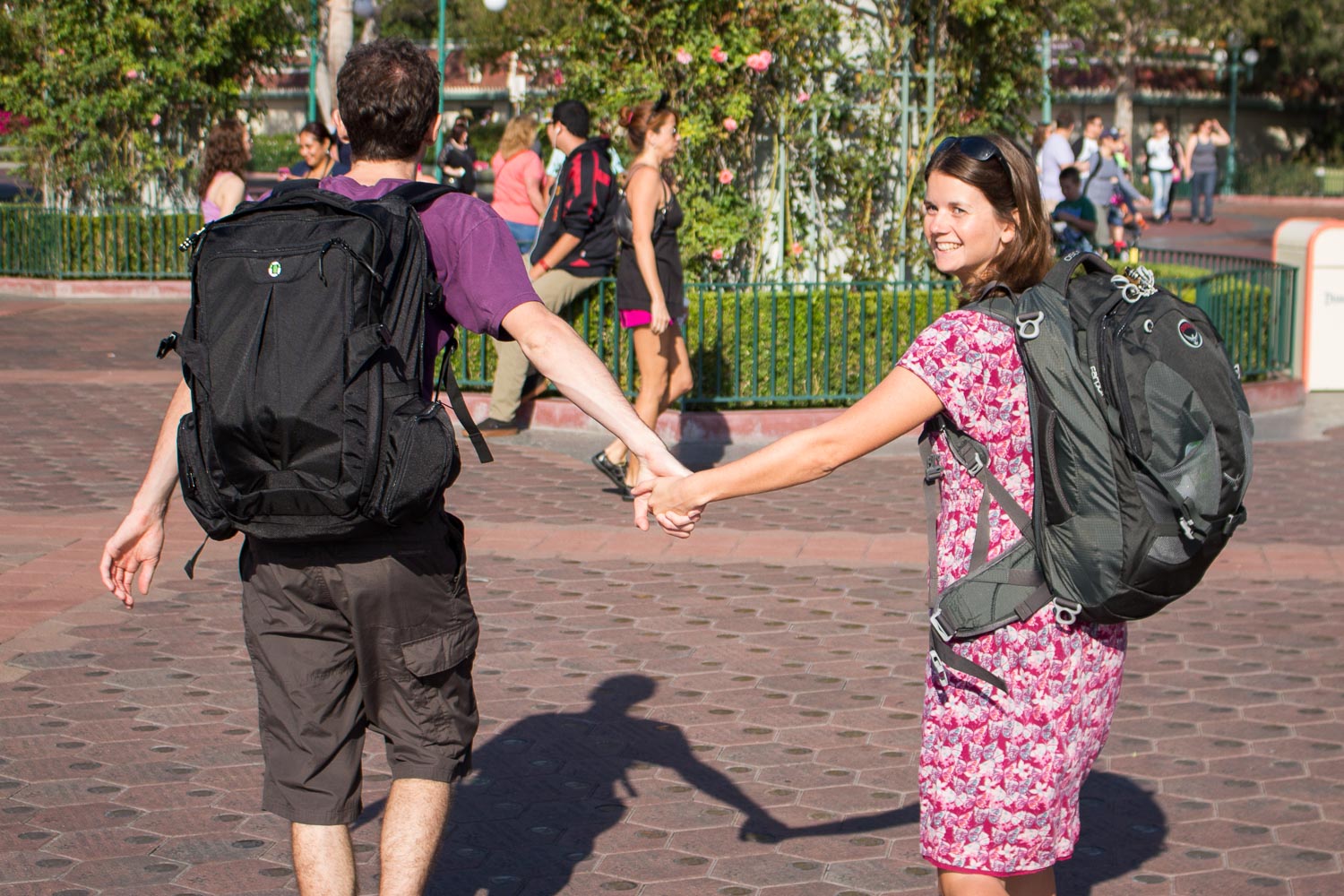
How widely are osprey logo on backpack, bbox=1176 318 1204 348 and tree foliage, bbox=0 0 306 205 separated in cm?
1801

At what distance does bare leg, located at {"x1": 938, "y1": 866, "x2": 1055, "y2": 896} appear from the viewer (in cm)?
293

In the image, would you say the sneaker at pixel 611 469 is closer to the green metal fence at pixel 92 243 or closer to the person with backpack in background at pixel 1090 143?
the person with backpack in background at pixel 1090 143

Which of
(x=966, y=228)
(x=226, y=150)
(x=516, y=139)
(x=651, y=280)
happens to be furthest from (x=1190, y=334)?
(x=516, y=139)

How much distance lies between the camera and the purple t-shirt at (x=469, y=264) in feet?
10.1

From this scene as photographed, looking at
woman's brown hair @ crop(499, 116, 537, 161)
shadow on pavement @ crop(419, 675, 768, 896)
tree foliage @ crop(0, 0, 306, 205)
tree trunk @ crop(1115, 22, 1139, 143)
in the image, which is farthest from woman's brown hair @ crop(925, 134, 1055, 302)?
tree trunk @ crop(1115, 22, 1139, 143)

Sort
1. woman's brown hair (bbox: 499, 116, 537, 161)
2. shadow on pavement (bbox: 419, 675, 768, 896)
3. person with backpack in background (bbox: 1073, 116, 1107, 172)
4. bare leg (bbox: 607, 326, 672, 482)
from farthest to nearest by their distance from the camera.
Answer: person with backpack in background (bbox: 1073, 116, 1107, 172)
woman's brown hair (bbox: 499, 116, 537, 161)
bare leg (bbox: 607, 326, 672, 482)
shadow on pavement (bbox: 419, 675, 768, 896)

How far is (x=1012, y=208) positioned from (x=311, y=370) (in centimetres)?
127

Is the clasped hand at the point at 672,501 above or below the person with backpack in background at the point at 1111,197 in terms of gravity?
below

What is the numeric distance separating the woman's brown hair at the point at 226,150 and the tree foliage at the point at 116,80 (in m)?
9.58

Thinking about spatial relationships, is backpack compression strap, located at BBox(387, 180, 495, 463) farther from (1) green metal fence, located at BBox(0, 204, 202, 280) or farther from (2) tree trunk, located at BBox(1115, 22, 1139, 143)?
(2) tree trunk, located at BBox(1115, 22, 1139, 143)

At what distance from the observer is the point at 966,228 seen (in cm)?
301

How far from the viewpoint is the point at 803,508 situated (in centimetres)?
829

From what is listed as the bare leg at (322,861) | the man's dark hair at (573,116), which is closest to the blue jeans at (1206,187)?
the man's dark hair at (573,116)

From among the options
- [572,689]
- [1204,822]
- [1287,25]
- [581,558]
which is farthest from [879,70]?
[1287,25]
